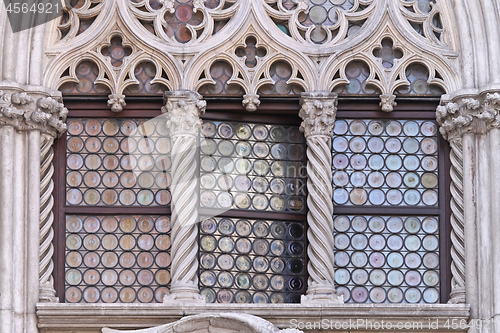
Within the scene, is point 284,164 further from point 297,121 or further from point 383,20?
point 383,20

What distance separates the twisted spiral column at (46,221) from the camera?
14.6 meters

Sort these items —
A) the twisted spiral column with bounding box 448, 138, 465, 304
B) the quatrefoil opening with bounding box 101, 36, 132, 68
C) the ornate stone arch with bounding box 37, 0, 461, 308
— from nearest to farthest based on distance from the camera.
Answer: the twisted spiral column with bounding box 448, 138, 465, 304 < the ornate stone arch with bounding box 37, 0, 461, 308 < the quatrefoil opening with bounding box 101, 36, 132, 68

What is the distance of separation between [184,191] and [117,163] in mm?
878

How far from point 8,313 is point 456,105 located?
5337mm

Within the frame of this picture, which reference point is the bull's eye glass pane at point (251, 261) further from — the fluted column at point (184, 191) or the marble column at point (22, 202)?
the marble column at point (22, 202)

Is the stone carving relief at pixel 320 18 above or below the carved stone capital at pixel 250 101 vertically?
above

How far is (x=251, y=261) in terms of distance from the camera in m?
15.0

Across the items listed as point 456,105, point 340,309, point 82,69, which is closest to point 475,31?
point 456,105

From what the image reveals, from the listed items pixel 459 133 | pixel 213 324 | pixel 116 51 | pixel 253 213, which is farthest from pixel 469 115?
pixel 116 51

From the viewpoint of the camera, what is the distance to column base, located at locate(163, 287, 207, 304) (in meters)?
14.5

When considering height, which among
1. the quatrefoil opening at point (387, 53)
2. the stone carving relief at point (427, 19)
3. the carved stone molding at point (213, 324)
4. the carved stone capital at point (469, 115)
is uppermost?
the stone carving relief at point (427, 19)

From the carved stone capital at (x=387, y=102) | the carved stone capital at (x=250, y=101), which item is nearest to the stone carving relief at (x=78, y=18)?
the carved stone capital at (x=250, y=101)

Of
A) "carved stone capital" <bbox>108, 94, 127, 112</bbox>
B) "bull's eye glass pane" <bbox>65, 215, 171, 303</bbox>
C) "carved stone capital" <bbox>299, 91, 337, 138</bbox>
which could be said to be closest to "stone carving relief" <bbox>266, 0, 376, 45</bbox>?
"carved stone capital" <bbox>299, 91, 337, 138</bbox>

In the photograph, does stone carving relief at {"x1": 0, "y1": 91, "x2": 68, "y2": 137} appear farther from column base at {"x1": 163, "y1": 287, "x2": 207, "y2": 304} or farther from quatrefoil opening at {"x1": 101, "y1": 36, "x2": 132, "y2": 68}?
column base at {"x1": 163, "y1": 287, "x2": 207, "y2": 304}
